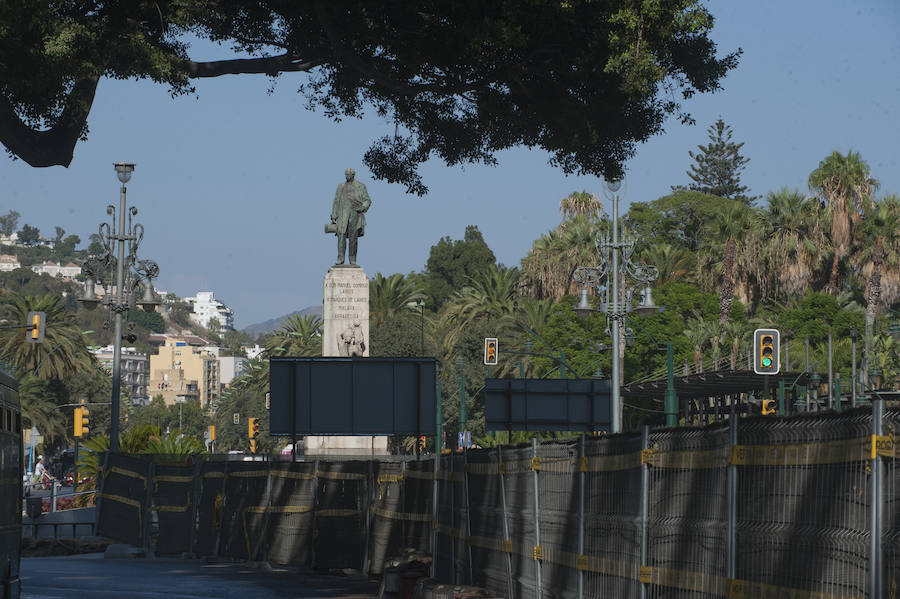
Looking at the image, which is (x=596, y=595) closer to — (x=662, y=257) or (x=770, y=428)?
(x=770, y=428)

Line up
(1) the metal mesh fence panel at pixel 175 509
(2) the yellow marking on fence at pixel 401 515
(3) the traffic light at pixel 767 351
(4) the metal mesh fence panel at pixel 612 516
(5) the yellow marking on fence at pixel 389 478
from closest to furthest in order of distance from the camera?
(4) the metal mesh fence panel at pixel 612 516, (2) the yellow marking on fence at pixel 401 515, (5) the yellow marking on fence at pixel 389 478, (1) the metal mesh fence panel at pixel 175 509, (3) the traffic light at pixel 767 351

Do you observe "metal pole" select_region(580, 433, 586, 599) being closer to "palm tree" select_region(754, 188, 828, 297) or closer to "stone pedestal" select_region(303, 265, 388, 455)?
"stone pedestal" select_region(303, 265, 388, 455)

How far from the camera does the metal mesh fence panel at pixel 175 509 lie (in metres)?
26.2

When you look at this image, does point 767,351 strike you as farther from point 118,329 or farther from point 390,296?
point 390,296

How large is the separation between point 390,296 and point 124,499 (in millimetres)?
71752

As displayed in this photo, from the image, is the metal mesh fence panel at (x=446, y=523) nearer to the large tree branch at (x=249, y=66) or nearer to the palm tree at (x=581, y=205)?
the large tree branch at (x=249, y=66)

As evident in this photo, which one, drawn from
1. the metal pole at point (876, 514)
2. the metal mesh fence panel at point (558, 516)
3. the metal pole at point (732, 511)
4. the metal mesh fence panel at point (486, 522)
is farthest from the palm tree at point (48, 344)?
the metal pole at point (876, 514)

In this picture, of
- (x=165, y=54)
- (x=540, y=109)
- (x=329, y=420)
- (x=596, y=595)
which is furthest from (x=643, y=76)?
(x=329, y=420)

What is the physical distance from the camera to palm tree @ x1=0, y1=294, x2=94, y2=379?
302 ft

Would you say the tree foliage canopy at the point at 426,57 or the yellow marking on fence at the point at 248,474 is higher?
the tree foliage canopy at the point at 426,57

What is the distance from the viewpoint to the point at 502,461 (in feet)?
47.0

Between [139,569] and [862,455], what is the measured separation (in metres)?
18.2

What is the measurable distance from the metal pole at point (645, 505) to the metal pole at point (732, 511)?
1293 mm

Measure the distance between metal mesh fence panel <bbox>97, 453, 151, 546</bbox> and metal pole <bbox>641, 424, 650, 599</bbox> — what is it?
62.6 feet
